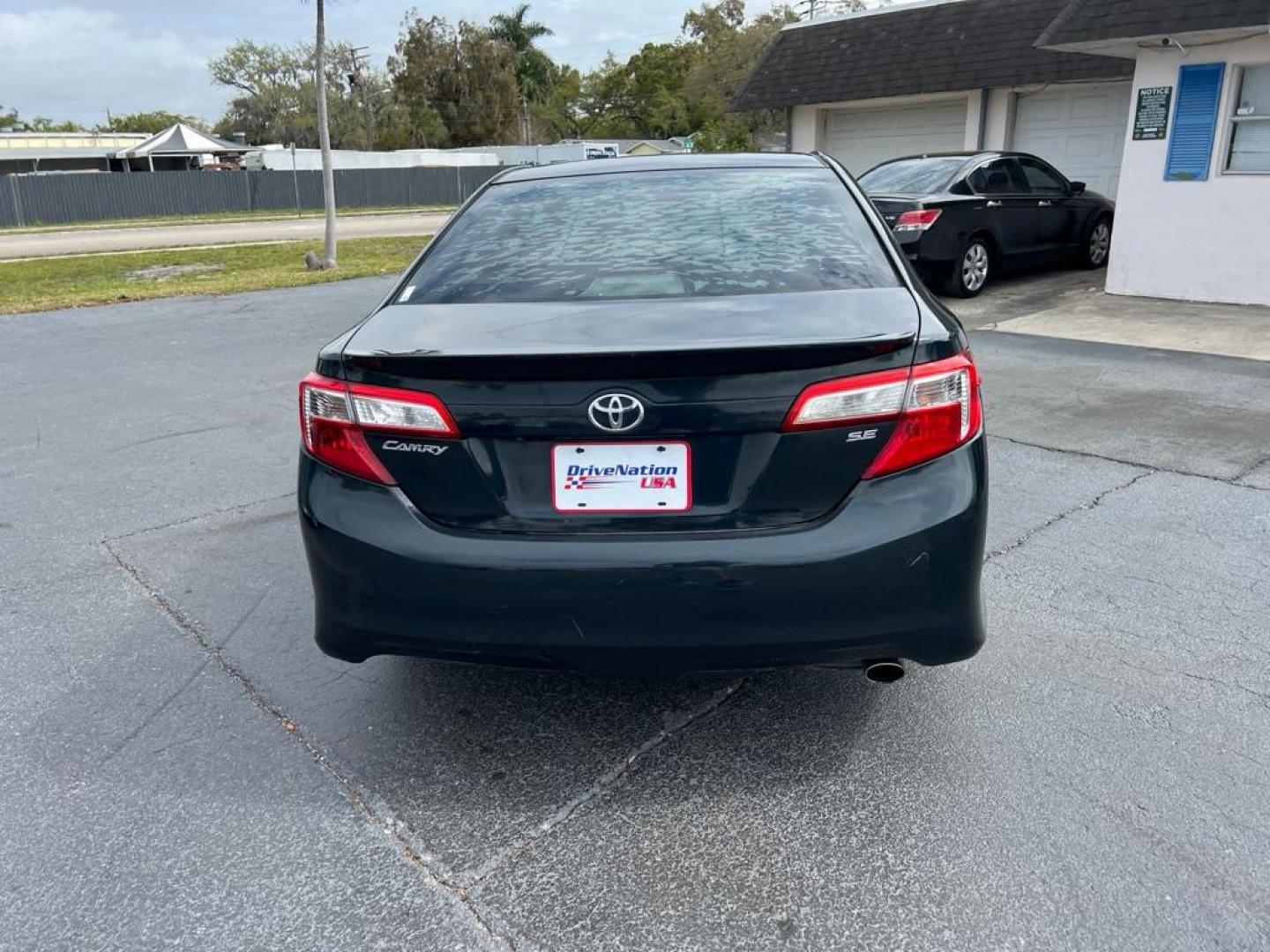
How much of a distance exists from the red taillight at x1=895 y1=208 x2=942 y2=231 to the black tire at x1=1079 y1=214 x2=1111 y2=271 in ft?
11.9

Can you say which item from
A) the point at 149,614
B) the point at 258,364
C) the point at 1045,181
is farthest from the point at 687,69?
the point at 149,614

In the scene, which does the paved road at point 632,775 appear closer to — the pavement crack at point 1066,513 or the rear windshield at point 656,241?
the pavement crack at point 1066,513

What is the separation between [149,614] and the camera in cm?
367

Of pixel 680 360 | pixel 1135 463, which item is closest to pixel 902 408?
pixel 680 360

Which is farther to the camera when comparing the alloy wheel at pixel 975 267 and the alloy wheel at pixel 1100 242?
the alloy wheel at pixel 1100 242

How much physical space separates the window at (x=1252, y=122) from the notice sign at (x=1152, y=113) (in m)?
0.63

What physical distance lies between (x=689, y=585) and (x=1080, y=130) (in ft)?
52.2

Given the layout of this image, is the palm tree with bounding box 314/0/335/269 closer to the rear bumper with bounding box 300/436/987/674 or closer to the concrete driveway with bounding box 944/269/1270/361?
the concrete driveway with bounding box 944/269/1270/361

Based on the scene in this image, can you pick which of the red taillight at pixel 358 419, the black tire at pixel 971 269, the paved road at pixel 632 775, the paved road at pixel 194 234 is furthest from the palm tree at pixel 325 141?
the red taillight at pixel 358 419

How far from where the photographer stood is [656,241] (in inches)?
119

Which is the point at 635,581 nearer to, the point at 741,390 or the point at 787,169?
the point at 741,390

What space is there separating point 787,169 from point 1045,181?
995 centimetres

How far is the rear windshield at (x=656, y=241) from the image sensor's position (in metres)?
2.76

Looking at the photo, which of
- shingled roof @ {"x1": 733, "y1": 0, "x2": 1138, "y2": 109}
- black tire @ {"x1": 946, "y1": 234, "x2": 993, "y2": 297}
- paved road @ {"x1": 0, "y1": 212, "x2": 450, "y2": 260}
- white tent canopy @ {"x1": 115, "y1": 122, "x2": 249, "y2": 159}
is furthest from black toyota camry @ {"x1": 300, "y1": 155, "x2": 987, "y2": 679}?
white tent canopy @ {"x1": 115, "y1": 122, "x2": 249, "y2": 159}
